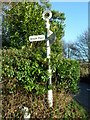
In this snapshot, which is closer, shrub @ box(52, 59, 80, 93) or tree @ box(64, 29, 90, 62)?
shrub @ box(52, 59, 80, 93)

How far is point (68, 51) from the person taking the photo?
1978cm

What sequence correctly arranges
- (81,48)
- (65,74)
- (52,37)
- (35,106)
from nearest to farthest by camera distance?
(35,106)
(52,37)
(65,74)
(81,48)

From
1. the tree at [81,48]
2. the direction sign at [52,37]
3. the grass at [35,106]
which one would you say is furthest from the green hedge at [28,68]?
the tree at [81,48]

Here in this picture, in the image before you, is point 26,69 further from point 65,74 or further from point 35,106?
point 65,74

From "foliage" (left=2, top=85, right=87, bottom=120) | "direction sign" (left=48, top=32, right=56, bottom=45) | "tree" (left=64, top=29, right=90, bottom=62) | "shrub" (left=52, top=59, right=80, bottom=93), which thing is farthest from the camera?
"tree" (left=64, top=29, right=90, bottom=62)

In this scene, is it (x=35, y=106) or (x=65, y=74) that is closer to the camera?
(x=35, y=106)

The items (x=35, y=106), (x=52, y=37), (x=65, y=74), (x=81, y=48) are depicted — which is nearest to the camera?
(x=35, y=106)

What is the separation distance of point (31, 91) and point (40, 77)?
1.39ft

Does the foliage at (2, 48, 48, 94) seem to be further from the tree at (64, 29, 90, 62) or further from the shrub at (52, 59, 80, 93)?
the tree at (64, 29, 90, 62)

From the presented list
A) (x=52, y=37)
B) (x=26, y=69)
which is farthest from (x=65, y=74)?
(x=26, y=69)

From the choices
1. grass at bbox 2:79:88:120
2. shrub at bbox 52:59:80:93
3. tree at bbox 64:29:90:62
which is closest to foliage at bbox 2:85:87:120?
grass at bbox 2:79:88:120

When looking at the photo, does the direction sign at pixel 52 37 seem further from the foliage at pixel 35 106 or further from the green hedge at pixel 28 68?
the foliage at pixel 35 106

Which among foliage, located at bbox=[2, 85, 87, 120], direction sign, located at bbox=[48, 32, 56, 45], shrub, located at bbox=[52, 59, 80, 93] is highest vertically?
direction sign, located at bbox=[48, 32, 56, 45]

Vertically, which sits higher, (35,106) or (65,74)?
(65,74)
